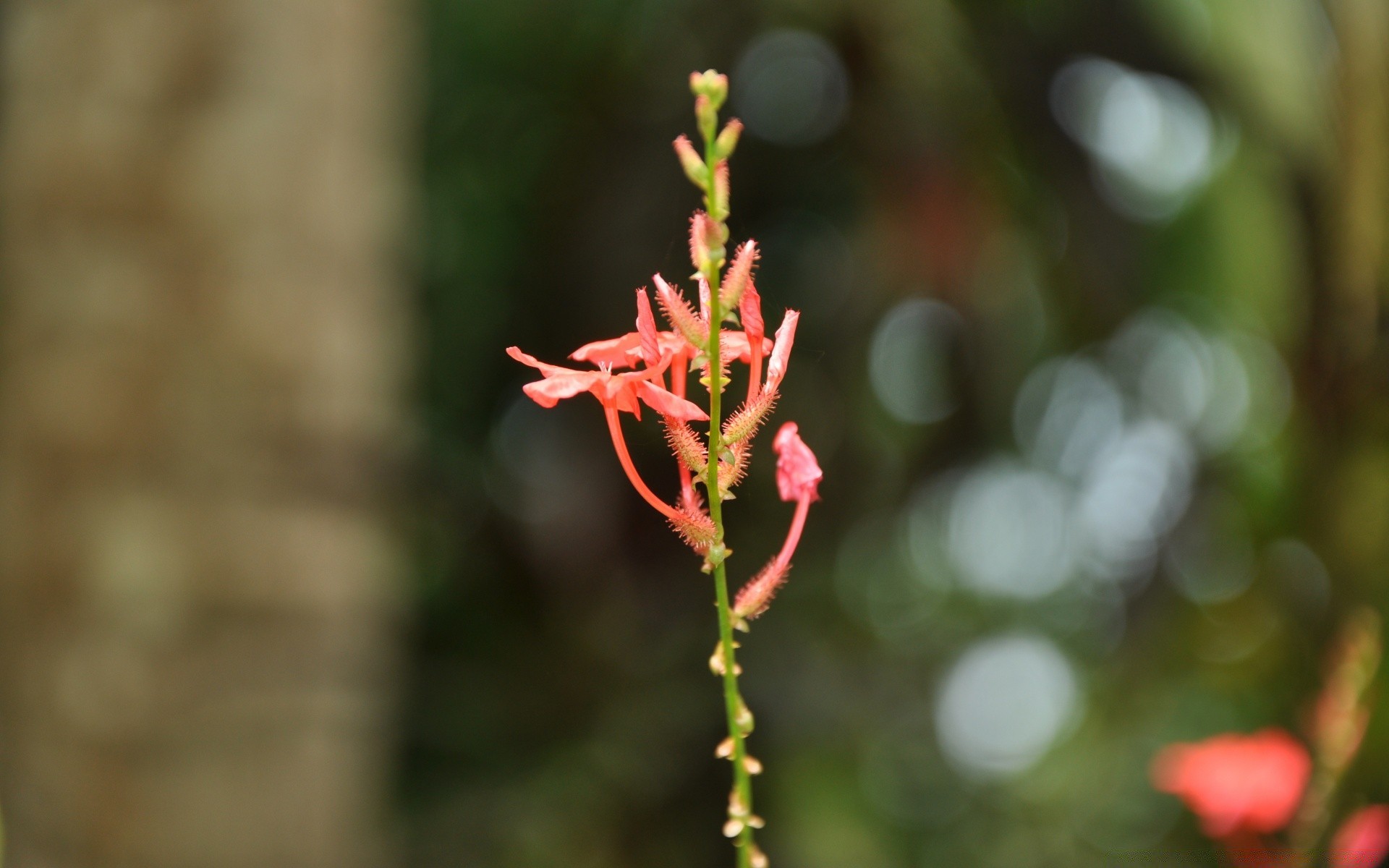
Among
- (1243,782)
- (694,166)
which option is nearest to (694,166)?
(694,166)

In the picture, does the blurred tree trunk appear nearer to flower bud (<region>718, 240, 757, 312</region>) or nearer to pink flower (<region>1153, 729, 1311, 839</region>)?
pink flower (<region>1153, 729, 1311, 839</region>)

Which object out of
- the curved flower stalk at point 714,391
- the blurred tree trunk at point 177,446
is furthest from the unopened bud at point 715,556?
the blurred tree trunk at point 177,446

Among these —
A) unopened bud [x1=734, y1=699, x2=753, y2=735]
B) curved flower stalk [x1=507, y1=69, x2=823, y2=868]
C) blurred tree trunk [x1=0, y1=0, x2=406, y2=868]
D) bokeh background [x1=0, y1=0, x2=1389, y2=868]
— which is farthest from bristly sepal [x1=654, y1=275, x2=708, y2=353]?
blurred tree trunk [x1=0, y1=0, x2=406, y2=868]

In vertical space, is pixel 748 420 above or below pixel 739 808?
above

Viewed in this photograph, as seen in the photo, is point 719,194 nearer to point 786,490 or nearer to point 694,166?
point 694,166

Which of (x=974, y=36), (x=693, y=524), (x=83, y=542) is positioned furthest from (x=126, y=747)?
(x=974, y=36)

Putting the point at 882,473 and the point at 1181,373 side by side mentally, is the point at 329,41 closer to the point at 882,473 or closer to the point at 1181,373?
the point at 882,473
